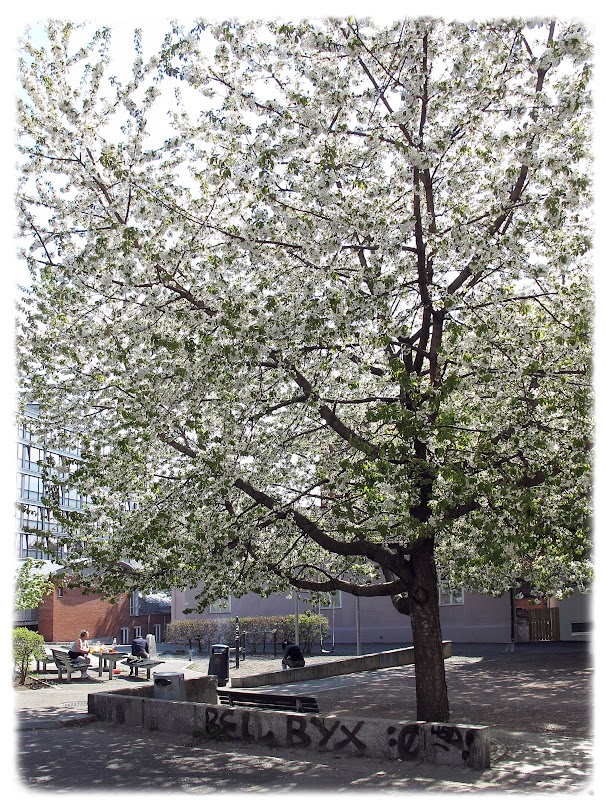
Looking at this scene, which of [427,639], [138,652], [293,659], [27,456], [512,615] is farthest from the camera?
[27,456]

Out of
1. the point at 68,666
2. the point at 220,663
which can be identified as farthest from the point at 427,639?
the point at 68,666

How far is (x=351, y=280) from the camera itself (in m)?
10.6

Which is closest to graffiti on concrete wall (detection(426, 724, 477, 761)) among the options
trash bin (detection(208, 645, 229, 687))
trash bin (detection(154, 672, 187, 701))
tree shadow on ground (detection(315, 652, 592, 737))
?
tree shadow on ground (detection(315, 652, 592, 737))

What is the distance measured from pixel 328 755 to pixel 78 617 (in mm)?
38743

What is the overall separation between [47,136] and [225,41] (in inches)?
105

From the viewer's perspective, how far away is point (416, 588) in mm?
11930

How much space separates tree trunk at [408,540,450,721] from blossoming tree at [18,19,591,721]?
0.11 feet

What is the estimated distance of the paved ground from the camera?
29.4ft

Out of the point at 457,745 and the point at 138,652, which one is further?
the point at 138,652

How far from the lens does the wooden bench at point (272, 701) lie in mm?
12609

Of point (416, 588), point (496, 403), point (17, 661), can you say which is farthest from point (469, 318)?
point (17, 661)

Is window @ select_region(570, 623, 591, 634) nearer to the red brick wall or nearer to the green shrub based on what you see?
the green shrub

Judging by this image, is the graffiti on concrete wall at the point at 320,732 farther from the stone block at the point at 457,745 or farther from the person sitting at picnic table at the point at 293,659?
the person sitting at picnic table at the point at 293,659

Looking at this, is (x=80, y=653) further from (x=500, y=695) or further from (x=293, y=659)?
(x=500, y=695)
